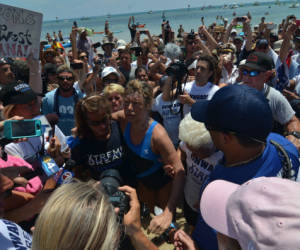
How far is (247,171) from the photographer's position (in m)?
1.30

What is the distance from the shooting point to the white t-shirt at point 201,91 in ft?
10.8

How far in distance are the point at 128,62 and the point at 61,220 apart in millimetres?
4649

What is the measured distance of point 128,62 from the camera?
5250mm

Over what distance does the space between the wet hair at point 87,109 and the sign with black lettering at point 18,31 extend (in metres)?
1.05

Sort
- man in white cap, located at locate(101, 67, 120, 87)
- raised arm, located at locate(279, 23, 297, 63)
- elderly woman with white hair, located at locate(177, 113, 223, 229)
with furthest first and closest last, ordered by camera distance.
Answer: man in white cap, located at locate(101, 67, 120, 87), raised arm, located at locate(279, 23, 297, 63), elderly woman with white hair, located at locate(177, 113, 223, 229)

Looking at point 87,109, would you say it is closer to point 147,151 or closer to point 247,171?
point 147,151

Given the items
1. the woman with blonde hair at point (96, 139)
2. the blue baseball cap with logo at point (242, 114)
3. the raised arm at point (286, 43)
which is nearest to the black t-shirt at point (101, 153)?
the woman with blonde hair at point (96, 139)

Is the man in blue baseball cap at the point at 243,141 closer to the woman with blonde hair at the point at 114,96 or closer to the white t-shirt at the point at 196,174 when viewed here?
the white t-shirt at the point at 196,174

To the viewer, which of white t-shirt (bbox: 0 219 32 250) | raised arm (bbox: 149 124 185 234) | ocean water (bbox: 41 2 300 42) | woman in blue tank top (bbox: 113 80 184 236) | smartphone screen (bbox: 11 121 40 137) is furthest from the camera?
ocean water (bbox: 41 2 300 42)

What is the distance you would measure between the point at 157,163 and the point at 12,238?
147cm

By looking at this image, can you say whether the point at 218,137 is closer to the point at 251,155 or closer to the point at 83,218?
the point at 251,155

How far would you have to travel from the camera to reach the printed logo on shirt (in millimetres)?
2439

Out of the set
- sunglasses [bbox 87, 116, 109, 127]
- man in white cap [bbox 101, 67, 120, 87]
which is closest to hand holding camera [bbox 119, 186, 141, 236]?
sunglasses [bbox 87, 116, 109, 127]

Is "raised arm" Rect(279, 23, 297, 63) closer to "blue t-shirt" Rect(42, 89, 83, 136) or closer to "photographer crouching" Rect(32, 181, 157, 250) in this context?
"blue t-shirt" Rect(42, 89, 83, 136)
